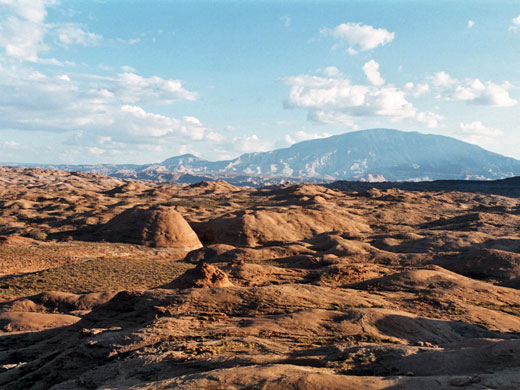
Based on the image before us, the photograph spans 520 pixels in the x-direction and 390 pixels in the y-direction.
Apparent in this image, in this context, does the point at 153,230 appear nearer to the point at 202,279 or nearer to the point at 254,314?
the point at 202,279

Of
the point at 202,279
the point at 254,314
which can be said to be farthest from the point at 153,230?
the point at 254,314

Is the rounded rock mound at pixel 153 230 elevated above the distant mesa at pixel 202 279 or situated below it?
below

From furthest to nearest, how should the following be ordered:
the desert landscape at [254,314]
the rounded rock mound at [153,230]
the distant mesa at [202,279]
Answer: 1. the rounded rock mound at [153,230]
2. the distant mesa at [202,279]
3. the desert landscape at [254,314]

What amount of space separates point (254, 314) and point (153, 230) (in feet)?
104

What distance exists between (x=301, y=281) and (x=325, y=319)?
33.7ft

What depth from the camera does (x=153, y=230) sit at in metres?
43.6

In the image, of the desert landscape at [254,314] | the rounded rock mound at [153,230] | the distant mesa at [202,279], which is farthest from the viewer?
the rounded rock mound at [153,230]

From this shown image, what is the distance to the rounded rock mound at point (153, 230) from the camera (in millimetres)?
42906

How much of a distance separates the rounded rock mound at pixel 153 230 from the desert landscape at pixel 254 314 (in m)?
0.16

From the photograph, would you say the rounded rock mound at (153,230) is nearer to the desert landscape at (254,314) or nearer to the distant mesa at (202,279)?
the desert landscape at (254,314)

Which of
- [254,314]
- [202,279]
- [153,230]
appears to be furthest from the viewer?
[153,230]

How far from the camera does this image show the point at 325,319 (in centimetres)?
1360

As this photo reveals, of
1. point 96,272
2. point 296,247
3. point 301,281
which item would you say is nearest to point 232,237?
point 296,247

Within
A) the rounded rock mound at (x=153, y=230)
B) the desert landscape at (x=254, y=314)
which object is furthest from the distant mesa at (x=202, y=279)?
the rounded rock mound at (x=153, y=230)
